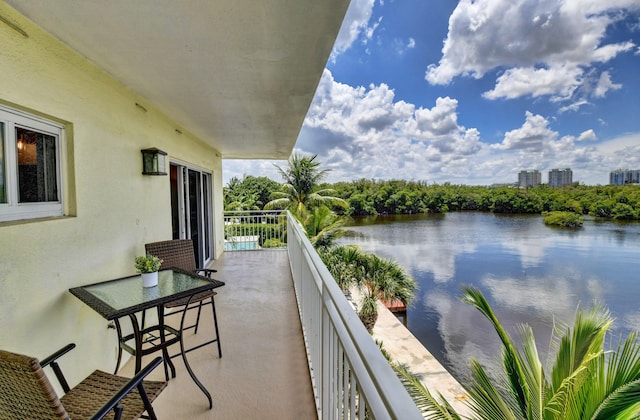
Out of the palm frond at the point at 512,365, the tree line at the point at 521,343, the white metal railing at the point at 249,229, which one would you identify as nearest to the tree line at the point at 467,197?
the tree line at the point at 521,343

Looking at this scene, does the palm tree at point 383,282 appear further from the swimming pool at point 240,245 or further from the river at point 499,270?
the river at point 499,270

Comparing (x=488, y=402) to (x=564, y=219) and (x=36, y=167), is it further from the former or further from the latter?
(x=564, y=219)

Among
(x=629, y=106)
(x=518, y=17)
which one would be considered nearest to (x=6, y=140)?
(x=518, y=17)

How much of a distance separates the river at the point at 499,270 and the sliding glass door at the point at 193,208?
11468 mm

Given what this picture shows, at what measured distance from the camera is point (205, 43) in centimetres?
189

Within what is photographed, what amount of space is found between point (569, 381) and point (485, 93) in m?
47.8

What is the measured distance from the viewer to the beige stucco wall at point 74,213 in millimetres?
1592

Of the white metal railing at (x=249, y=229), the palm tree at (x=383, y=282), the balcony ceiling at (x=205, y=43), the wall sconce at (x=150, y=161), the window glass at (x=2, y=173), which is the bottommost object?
the palm tree at (x=383, y=282)

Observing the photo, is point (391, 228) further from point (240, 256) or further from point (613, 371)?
point (613, 371)

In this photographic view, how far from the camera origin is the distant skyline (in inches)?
1174

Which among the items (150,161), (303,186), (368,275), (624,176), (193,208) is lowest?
(368,275)

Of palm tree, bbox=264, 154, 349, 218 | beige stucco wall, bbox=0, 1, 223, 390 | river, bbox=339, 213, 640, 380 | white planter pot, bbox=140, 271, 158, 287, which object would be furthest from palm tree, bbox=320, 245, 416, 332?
white planter pot, bbox=140, 271, 158, 287

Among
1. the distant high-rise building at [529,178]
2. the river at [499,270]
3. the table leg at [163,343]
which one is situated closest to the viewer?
the table leg at [163,343]

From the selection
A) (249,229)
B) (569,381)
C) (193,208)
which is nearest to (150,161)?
(193,208)
